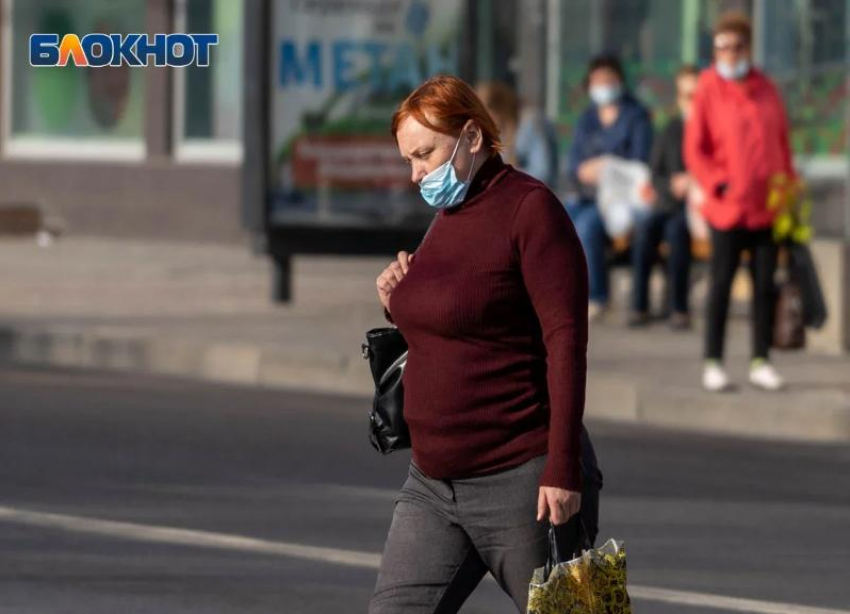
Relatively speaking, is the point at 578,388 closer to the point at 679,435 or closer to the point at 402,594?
the point at 402,594

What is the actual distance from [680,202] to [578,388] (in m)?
11.1

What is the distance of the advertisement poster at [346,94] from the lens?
54.5 feet

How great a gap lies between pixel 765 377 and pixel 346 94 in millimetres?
5227

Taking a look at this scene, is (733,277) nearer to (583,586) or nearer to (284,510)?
(284,510)

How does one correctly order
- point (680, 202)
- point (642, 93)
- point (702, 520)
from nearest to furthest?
Result: point (702, 520) → point (680, 202) → point (642, 93)

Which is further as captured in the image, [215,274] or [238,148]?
[238,148]

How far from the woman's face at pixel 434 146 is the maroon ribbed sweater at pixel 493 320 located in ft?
0.17

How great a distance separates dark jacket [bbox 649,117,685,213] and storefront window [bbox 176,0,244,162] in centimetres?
930

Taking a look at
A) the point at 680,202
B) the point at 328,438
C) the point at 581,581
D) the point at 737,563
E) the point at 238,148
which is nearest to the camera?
the point at 581,581

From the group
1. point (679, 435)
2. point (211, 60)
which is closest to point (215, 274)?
point (211, 60)

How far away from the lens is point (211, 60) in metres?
24.8

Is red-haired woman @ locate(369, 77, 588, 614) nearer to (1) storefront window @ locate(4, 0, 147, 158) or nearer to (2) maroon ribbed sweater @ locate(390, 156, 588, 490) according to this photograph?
(2) maroon ribbed sweater @ locate(390, 156, 588, 490)

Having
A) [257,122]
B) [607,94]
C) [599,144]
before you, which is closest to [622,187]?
[599,144]

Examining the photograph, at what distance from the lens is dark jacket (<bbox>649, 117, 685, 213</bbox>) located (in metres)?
15.5
